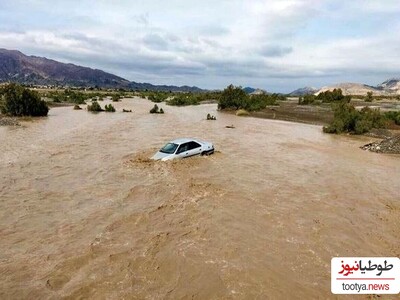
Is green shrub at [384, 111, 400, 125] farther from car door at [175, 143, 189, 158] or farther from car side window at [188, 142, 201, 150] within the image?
car door at [175, 143, 189, 158]

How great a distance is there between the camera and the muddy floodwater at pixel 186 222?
26.3 feet

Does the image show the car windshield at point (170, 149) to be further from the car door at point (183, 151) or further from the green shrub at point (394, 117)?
the green shrub at point (394, 117)

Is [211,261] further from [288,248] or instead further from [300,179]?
[300,179]

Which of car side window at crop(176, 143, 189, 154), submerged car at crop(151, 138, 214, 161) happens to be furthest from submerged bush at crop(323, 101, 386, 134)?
car side window at crop(176, 143, 189, 154)

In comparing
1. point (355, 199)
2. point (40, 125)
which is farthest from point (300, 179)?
point (40, 125)

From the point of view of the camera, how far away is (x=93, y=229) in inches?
422

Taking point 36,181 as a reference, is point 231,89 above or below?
above

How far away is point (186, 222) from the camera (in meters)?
11.5

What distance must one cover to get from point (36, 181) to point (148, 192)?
16.5ft

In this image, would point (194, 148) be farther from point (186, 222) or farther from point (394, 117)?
point (394, 117)

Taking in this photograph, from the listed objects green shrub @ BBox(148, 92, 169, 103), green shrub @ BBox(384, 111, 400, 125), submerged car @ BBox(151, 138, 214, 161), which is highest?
green shrub @ BBox(384, 111, 400, 125)

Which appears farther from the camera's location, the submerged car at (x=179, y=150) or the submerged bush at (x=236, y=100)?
the submerged bush at (x=236, y=100)

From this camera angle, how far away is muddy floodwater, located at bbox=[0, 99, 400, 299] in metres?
8.02

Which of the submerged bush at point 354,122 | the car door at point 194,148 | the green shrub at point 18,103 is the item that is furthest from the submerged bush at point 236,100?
the car door at point 194,148
